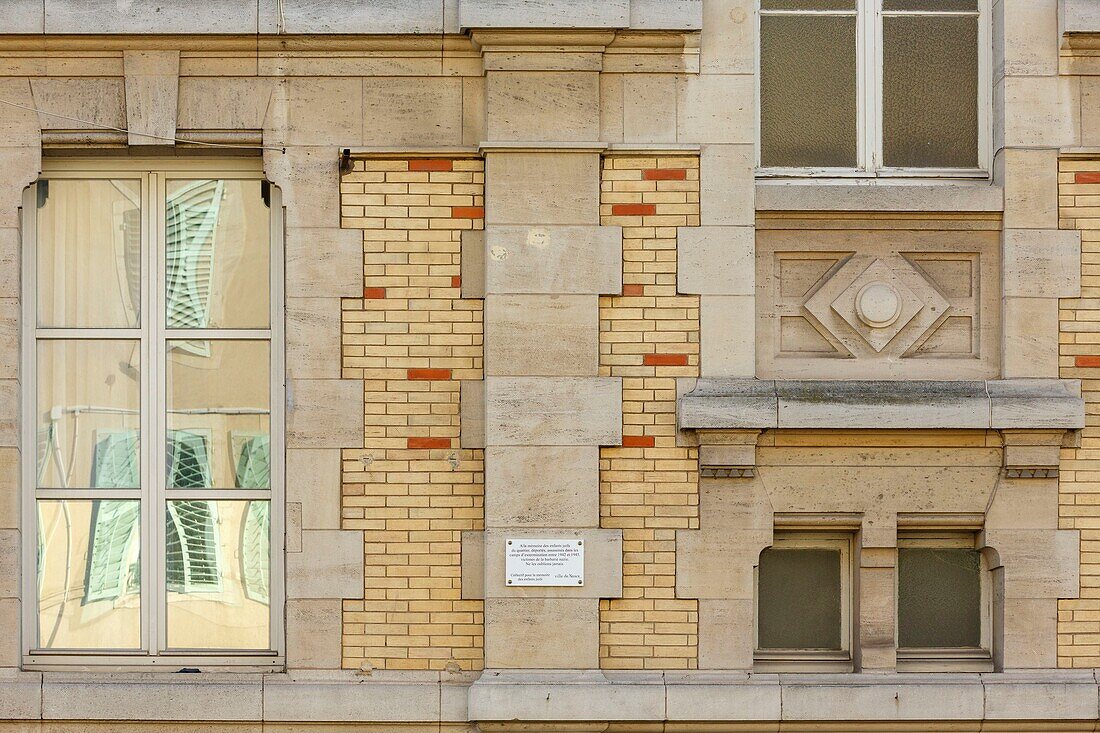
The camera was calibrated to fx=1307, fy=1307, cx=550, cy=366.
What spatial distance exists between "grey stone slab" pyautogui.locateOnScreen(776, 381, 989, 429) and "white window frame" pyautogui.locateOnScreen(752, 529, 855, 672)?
0.72m

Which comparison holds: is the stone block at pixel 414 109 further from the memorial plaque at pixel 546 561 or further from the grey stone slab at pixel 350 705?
the grey stone slab at pixel 350 705

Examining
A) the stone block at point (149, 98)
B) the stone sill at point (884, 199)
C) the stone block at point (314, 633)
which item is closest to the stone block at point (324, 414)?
the stone block at point (314, 633)

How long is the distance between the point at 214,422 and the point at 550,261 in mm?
2153

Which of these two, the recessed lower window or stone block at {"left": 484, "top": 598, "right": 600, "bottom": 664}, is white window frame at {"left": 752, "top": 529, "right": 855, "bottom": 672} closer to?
the recessed lower window

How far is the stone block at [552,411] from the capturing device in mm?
7156

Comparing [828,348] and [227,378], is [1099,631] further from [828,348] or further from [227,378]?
[227,378]

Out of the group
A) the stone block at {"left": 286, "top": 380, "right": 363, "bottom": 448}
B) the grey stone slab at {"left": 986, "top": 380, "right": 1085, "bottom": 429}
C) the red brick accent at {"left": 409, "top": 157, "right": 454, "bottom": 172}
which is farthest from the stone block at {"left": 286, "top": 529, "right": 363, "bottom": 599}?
the grey stone slab at {"left": 986, "top": 380, "right": 1085, "bottom": 429}

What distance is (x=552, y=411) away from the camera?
718 cm

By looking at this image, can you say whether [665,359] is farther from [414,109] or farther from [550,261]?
[414,109]

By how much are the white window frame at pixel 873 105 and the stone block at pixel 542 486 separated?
1.98m

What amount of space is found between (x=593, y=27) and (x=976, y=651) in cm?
410

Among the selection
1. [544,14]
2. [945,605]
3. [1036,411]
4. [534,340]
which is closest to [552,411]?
[534,340]

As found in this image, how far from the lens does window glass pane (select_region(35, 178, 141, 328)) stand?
24.7 feet

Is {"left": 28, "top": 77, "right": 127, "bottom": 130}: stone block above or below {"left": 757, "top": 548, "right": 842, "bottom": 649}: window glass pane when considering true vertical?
above
